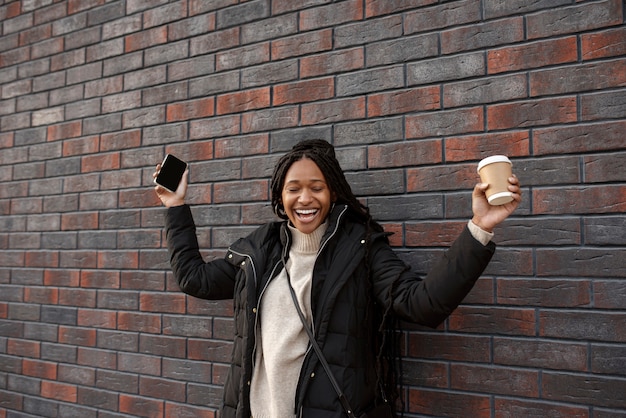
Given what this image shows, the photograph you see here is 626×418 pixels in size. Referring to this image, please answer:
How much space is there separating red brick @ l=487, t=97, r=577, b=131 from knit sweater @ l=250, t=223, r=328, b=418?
80cm

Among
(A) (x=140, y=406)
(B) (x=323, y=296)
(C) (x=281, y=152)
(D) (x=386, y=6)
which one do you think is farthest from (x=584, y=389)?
(A) (x=140, y=406)

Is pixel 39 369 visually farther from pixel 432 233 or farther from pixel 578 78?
pixel 578 78

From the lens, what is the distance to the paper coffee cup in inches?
65.8

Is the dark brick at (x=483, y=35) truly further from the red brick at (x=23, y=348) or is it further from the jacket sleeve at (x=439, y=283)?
the red brick at (x=23, y=348)

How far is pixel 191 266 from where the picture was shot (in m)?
2.40

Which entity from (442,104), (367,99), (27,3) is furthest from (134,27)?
(442,104)

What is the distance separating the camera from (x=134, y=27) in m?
3.21

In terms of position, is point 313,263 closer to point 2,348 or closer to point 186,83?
point 186,83

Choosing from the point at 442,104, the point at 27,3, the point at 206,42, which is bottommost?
the point at 442,104

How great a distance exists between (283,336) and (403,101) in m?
1.11

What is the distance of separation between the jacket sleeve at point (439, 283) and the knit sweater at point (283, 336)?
1.01 feet

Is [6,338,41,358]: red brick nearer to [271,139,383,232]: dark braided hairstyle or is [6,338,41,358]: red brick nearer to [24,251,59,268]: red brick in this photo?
[24,251,59,268]: red brick

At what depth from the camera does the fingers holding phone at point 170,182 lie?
97.2 inches

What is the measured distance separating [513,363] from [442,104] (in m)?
1.06
